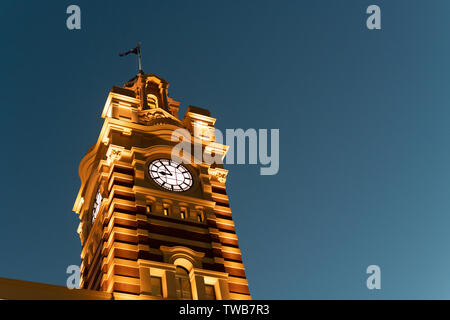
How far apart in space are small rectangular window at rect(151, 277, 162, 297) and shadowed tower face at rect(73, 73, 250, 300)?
0.06m

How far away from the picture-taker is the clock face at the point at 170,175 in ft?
144

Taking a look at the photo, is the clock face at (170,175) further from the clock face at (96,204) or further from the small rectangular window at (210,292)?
the small rectangular window at (210,292)

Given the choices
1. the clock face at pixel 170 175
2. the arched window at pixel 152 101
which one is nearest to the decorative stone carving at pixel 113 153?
the clock face at pixel 170 175

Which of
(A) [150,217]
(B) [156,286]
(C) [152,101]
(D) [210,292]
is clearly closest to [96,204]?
(A) [150,217]

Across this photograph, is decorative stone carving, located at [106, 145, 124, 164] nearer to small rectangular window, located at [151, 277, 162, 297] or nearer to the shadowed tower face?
the shadowed tower face

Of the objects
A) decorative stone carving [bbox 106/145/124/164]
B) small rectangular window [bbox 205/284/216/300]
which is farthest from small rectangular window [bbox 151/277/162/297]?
decorative stone carving [bbox 106/145/124/164]

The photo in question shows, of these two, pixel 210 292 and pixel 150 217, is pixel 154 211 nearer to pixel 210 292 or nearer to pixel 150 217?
pixel 150 217

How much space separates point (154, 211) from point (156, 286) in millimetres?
6048

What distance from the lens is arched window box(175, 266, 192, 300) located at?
121ft

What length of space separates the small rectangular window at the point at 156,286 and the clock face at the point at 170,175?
8.05 meters

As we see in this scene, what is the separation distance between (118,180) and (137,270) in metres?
7.84

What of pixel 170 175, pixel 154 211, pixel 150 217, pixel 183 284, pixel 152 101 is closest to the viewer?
pixel 183 284

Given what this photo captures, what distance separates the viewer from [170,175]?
44.6 meters
